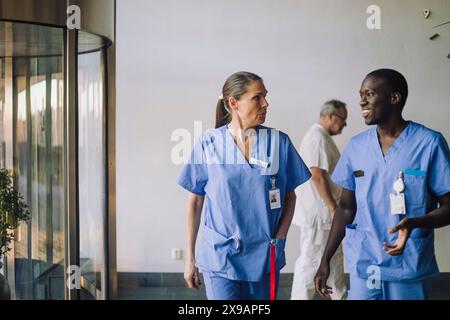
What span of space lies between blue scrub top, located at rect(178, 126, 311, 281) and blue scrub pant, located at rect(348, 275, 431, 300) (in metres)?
0.33

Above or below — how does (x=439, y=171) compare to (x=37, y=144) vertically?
below

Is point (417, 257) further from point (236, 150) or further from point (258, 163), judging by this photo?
point (236, 150)

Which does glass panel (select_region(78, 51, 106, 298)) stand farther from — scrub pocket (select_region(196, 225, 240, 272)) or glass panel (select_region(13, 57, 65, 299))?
→ scrub pocket (select_region(196, 225, 240, 272))

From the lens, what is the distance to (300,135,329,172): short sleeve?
104 inches

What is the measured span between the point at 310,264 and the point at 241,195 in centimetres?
42

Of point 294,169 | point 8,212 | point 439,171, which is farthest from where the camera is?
point 8,212

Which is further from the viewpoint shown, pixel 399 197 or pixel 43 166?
pixel 43 166

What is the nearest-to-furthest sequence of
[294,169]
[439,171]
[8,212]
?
[439,171] < [294,169] < [8,212]

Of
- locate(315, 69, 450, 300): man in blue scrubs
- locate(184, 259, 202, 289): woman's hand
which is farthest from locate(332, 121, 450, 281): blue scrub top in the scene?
locate(184, 259, 202, 289): woman's hand

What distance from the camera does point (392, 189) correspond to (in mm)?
2570

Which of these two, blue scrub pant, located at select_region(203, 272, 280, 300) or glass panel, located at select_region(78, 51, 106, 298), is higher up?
glass panel, located at select_region(78, 51, 106, 298)

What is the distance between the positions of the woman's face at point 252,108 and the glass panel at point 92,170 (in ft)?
1.90

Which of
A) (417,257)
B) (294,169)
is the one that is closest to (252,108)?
(294,169)
